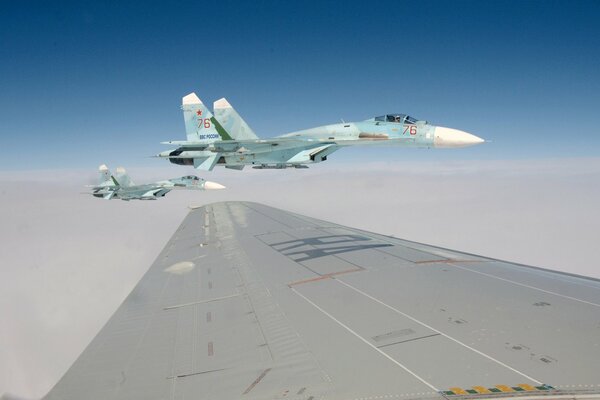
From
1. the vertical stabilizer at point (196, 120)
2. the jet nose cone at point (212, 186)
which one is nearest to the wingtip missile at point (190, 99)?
the vertical stabilizer at point (196, 120)

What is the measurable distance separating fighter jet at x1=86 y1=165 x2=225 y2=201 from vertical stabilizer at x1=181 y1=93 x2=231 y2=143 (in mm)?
28971

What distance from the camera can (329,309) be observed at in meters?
7.98

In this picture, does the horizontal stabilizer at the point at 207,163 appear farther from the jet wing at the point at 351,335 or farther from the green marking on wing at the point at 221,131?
the jet wing at the point at 351,335

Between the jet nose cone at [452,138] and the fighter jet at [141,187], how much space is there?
33.9 m

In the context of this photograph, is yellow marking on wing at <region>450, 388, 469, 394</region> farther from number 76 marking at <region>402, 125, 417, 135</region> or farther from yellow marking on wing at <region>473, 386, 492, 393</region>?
number 76 marking at <region>402, 125, 417, 135</region>

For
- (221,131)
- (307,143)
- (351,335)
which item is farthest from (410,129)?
(351,335)

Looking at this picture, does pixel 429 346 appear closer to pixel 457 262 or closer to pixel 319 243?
pixel 457 262

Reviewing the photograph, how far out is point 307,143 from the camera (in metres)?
11.5

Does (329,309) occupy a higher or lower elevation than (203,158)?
lower

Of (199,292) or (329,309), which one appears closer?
(329,309)

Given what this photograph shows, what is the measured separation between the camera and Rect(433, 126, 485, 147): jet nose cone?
35.2 ft

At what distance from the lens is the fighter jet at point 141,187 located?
41.2 meters

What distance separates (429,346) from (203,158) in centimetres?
918

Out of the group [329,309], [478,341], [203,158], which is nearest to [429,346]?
[478,341]
